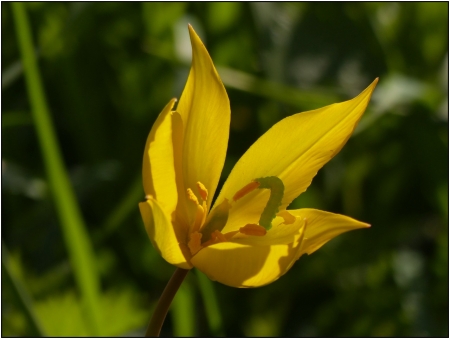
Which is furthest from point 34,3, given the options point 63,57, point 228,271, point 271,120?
point 228,271

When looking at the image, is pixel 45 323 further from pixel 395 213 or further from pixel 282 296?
pixel 395 213

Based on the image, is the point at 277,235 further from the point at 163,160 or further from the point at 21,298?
the point at 21,298

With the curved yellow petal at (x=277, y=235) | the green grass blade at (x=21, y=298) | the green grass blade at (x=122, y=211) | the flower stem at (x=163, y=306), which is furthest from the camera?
the green grass blade at (x=122, y=211)

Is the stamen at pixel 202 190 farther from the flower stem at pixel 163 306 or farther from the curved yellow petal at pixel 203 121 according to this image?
the flower stem at pixel 163 306

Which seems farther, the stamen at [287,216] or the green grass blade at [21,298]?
the green grass blade at [21,298]

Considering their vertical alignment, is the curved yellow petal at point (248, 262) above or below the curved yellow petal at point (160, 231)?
below

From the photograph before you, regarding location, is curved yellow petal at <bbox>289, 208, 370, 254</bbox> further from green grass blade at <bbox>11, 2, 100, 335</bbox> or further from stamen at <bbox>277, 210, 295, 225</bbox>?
green grass blade at <bbox>11, 2, 100, 335</bbox>

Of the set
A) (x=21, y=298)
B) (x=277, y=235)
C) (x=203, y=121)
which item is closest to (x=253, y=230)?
(x=277, y=235)

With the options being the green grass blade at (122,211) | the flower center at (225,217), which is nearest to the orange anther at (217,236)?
the flower center at (225,217)
